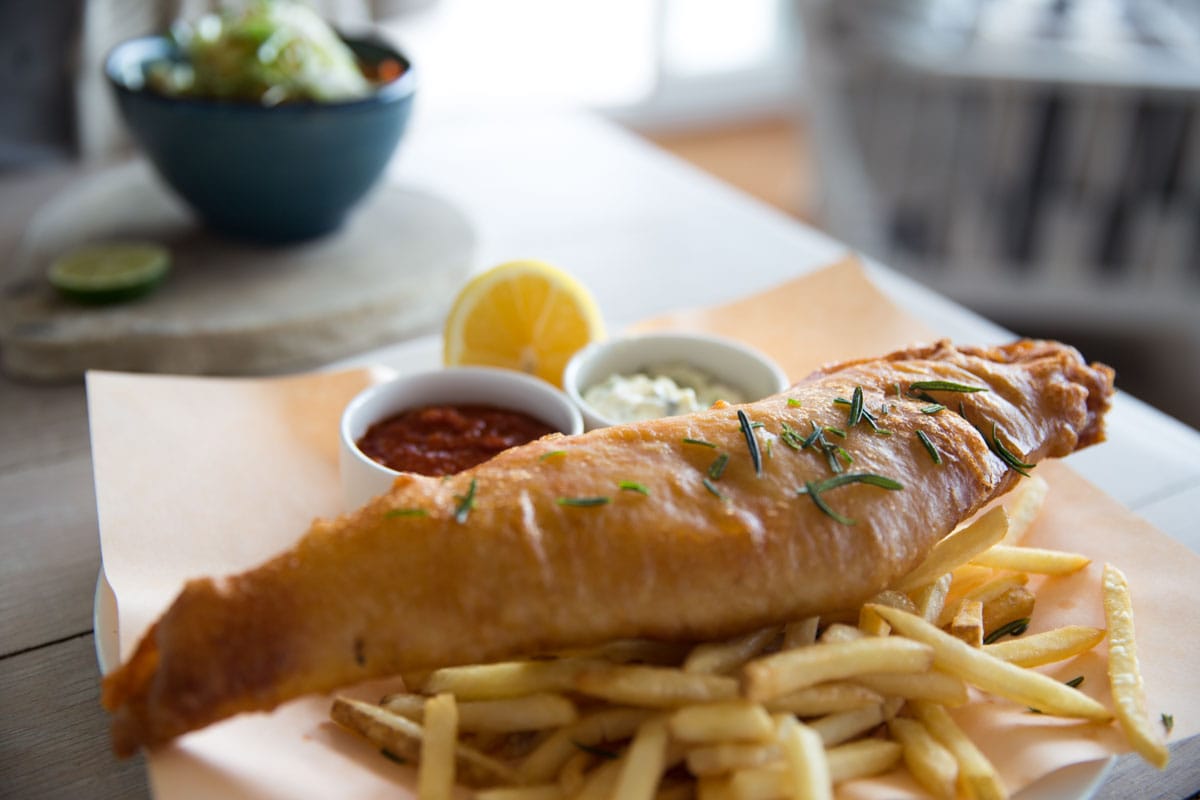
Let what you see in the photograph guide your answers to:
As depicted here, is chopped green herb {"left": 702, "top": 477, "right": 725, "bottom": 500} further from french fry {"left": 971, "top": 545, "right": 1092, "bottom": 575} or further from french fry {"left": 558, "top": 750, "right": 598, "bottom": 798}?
french fry {"left": 971, "top": 545, "right": 1092, "bottom": 575}

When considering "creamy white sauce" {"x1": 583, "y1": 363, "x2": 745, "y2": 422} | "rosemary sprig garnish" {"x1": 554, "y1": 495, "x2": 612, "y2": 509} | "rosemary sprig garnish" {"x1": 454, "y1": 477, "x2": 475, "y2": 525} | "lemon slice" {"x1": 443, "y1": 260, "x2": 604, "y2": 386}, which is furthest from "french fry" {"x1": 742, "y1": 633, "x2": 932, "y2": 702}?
"lemon slice" {"x1": 443, "y1": 260, "x2": 604, "y2": 386}

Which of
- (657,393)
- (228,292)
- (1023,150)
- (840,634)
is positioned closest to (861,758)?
(840,634)

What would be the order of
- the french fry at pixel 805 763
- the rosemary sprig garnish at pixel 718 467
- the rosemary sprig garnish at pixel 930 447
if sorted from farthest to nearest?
1. the rosemary sprig garnish at pixel 930 447
2. the rosemary sprig garnish at pixel 718 467
3. the french fry at pixel 805 763

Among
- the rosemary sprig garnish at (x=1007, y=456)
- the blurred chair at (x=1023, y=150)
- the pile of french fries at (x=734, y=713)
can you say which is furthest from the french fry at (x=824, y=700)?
the blurred chair at (x=1023, y=150)

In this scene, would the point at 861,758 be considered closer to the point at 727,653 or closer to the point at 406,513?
the point at 727,653

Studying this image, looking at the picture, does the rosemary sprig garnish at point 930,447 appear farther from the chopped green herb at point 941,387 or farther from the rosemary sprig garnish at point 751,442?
the rosemary sprig garnish at point 751,442

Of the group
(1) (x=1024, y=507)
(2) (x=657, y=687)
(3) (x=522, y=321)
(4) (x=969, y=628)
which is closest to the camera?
(2) (x=657, y=687)
